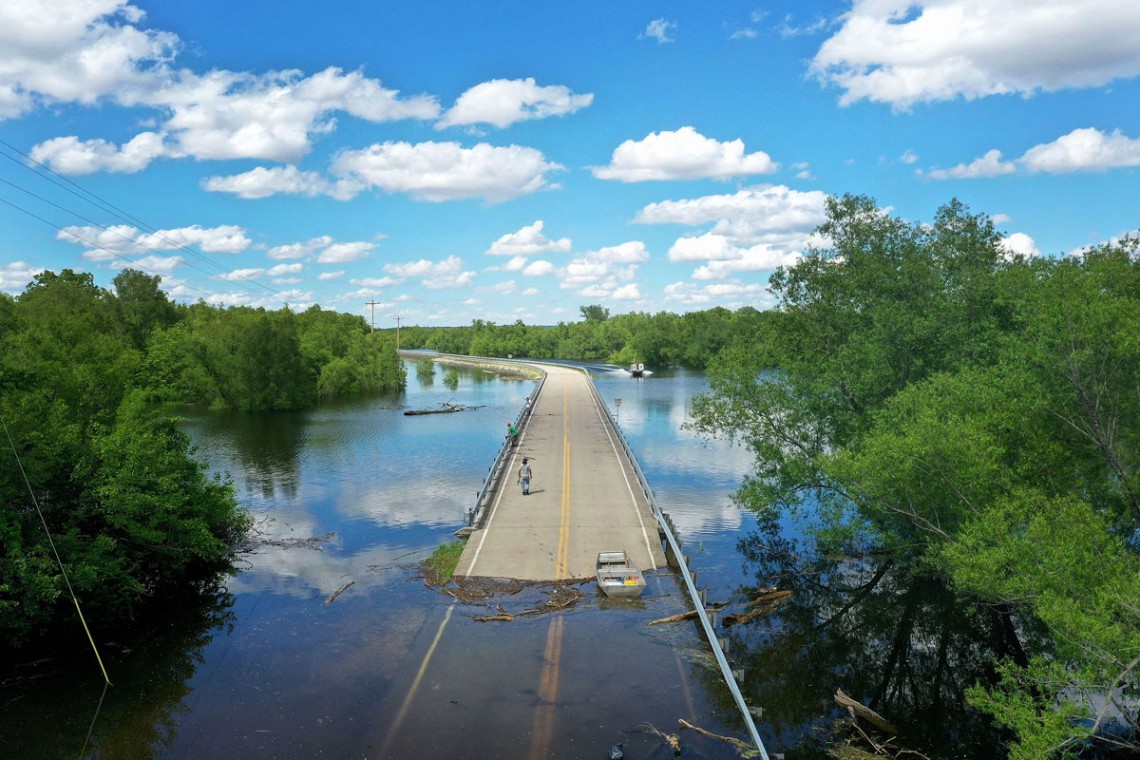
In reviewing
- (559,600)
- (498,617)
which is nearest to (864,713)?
(559,600)

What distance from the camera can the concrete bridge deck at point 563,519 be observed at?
25.7 m

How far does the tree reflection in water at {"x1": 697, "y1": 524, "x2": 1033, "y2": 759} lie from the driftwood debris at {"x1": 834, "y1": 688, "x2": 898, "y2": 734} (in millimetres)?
247

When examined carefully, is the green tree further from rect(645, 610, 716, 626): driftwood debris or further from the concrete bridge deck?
rect(645, 610, 716, 626): driftwood debris

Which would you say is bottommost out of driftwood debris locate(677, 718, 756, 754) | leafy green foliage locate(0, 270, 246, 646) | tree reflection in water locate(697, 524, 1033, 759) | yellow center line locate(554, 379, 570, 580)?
tree reflection in water locate(697, 524, 1033, 759)

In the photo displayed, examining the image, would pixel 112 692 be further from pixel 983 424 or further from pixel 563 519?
pixel 983 424

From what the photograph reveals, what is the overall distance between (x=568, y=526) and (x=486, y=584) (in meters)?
6.07

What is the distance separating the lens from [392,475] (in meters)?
45.5

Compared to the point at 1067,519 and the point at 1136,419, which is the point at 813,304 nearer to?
the point at 1136,419

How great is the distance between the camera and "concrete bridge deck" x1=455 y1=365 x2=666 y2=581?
25719 mm

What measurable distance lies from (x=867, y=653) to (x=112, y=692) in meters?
Result: 21.0

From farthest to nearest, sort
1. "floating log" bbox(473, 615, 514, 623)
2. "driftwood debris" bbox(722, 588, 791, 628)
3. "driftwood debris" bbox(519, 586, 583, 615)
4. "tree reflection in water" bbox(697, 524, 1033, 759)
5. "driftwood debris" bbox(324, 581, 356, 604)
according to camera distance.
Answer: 1. "driftwood debris" bbox(324, 581, 356, 604)
2. "driftwood debris" bbox(722, 588, 791, 628)
3. "driftwood debris" bbox(519, 586, 583, 615)
4. "floating log" bbox(473, 615, 514, 623)
5. "tree reflection in water" bbox(697, 524, 1033, 759)

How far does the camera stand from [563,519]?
3052 cm

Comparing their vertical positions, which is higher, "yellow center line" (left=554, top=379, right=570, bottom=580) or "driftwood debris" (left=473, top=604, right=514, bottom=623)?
"yellow center line" (left=554, top=379, right=570, bottom=580)

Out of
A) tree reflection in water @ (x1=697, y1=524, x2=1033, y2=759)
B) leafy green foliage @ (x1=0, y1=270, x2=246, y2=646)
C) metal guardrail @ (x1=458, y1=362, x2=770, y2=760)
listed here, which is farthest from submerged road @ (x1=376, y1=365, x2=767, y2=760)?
leafy green foliage @ (x1=0, y1=270, x2=246, y2=646)
